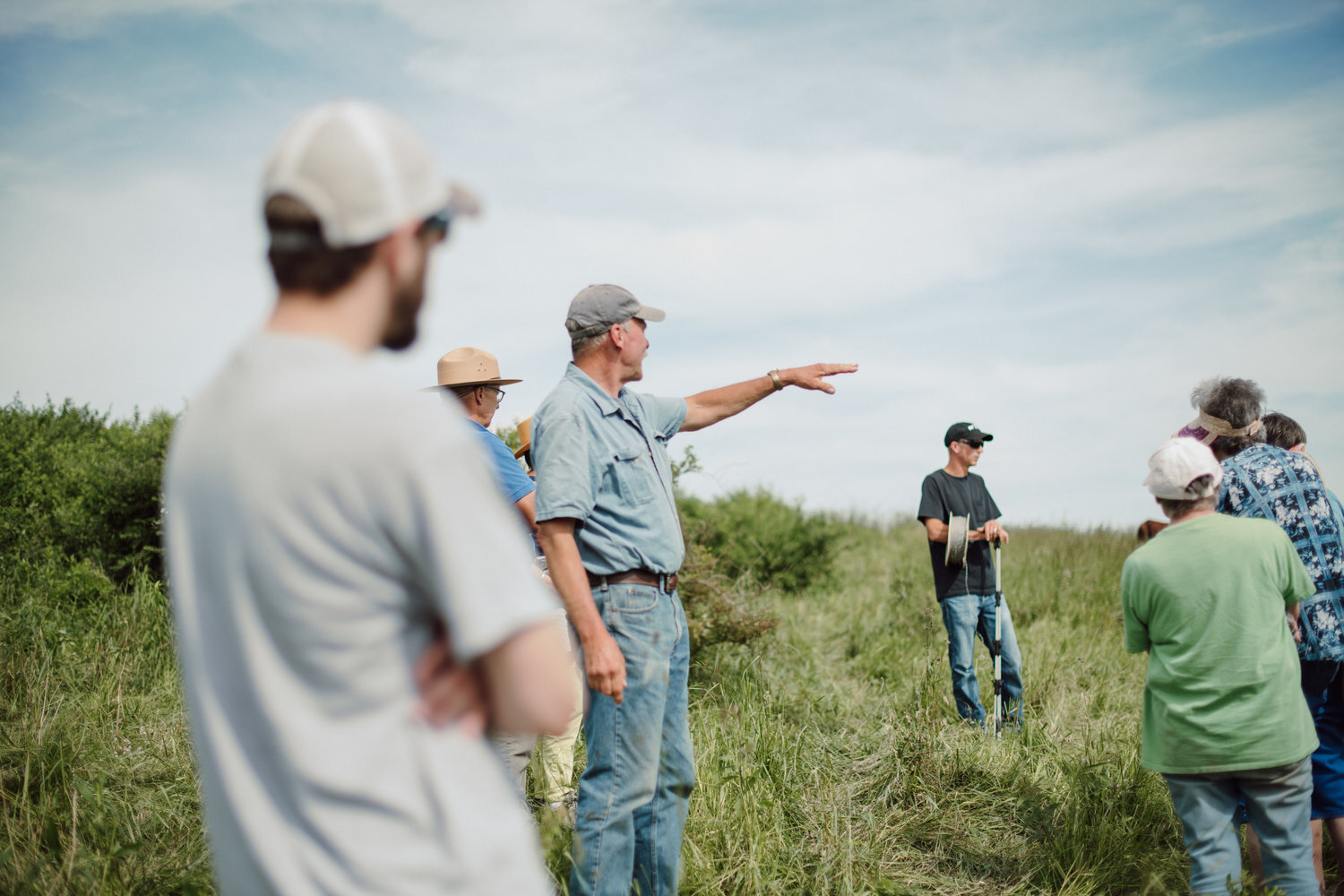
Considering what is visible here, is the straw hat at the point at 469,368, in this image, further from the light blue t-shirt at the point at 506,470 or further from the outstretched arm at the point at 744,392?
the outstretched arm at the point at 744,392

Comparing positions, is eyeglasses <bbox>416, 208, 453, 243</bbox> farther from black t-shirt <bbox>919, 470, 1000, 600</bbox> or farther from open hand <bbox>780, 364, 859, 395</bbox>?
black t-shirt <bbox>919, 470, 1000, 600</bbox>

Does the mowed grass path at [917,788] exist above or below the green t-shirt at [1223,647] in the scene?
below

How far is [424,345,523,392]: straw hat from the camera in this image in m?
4.79

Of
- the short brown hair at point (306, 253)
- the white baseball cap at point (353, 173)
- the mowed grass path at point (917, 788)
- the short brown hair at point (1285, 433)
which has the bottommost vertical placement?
the mowed grass path at point (917, 788)

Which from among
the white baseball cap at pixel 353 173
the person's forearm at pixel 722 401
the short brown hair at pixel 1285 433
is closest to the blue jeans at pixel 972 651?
the short brown hair at pixel 1285 433

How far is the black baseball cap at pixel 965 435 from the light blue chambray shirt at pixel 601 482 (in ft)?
12.2

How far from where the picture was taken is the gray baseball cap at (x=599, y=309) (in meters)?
3.43

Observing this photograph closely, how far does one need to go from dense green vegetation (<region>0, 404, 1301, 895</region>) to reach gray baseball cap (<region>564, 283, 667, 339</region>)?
175 cm

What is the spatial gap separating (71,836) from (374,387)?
338 cm

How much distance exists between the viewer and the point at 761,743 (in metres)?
4.56

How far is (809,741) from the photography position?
505 cm

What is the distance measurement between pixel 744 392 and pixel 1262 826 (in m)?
2.45

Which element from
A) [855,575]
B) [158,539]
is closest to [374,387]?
[158,539]

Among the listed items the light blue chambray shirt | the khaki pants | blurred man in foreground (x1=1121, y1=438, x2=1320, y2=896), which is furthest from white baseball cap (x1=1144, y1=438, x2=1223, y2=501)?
the khaki pants
